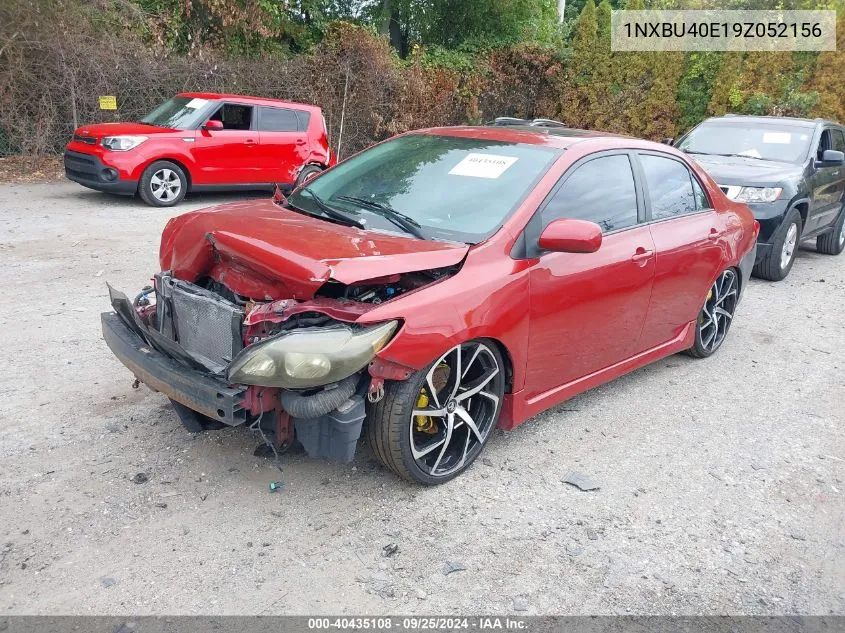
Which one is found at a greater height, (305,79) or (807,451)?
(305,79)

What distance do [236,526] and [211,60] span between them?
13144mm

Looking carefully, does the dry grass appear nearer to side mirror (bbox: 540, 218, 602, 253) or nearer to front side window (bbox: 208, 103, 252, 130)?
front side window (bbox: 208, 103, 252, 130)

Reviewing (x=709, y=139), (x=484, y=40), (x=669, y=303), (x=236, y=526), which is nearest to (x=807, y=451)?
(x=669, y=303)

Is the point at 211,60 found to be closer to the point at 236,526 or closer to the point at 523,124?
the point at 523,124

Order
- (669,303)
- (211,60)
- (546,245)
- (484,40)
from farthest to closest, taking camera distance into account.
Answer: (484,40) < (211,60) < (669,303) < (546,245)

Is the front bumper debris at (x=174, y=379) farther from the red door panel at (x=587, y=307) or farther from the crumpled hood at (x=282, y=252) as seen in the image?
the red door panel at (x=587, y=307)

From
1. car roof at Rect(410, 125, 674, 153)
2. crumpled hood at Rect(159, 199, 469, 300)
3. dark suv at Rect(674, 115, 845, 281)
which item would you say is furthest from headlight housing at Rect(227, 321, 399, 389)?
dark suv at Rect(674, 115, 845, 281)

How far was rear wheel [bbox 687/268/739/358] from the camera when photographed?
222 inches

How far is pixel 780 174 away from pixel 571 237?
5.91 m

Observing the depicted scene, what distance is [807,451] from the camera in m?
4.38

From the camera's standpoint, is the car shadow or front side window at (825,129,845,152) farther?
the car shadow

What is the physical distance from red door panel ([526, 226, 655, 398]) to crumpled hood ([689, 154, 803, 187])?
4314mm

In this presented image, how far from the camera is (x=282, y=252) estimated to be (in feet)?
11.0

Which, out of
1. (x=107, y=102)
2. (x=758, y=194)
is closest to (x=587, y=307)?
(x=758, y=194)
